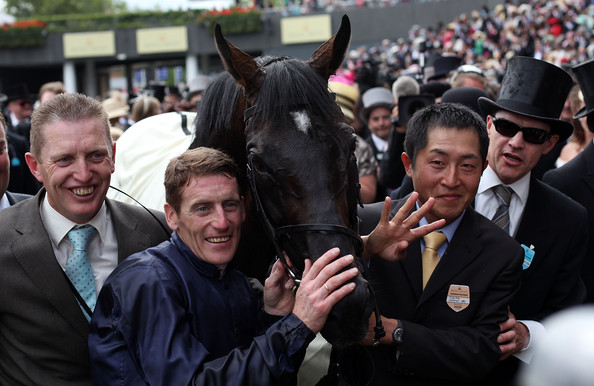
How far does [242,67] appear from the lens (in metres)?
2.41

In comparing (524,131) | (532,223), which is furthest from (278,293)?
(524,131)

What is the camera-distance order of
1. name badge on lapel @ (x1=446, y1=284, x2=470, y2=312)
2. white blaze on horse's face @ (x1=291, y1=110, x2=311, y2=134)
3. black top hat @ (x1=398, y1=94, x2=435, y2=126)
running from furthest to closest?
black top hat @ (x1=398, y1=94, x2=435, y2=126), name badge on lapel @ (x1=446, y1=284, x2=470, y2=312), white blaze on horse's face @ (x1=291, y1=110, x2=311, y2=134)

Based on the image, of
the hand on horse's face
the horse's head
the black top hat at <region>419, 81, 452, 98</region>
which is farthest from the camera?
the black top hat at <region>419, 81, 452, 98</region>

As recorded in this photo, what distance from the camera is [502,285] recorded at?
2.60 m

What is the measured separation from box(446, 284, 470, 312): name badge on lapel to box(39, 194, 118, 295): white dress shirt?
1.43 meters

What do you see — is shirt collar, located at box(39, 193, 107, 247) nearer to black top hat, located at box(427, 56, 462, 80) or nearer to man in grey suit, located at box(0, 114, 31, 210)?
man in grey suit, located at box(0, 114, 31, 210)

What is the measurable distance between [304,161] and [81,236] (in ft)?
3.33

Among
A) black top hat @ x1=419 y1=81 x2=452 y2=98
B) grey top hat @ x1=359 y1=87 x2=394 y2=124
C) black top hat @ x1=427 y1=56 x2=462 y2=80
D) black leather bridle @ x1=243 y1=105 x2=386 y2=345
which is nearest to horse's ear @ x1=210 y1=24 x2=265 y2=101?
black leather bridle @ x1=243 y1=105 x2=386 y2=345

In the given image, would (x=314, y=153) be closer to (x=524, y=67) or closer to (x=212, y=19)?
(x=524, y=67)

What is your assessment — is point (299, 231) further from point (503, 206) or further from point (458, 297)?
point (503, 206)

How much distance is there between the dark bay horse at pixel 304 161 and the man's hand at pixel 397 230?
0.38 ft

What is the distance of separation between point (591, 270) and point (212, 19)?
110 feet

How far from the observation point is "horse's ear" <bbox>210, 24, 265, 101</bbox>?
7.81ft

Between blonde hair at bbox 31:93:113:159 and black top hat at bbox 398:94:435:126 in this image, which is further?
black top hat at bbox 398:94:435:126
